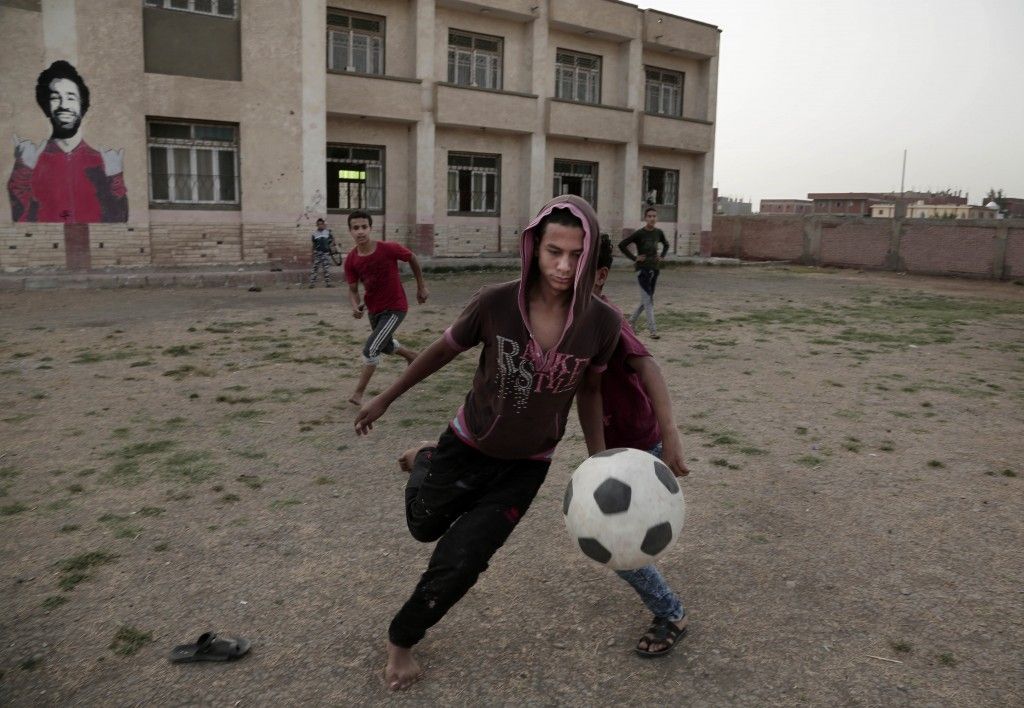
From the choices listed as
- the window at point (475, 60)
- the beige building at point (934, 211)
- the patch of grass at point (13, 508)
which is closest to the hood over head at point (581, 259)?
the patch of grass at point (13, 508)

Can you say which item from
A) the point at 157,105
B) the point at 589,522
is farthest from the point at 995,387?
the point at 157,105

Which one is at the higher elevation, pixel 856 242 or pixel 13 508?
pixel 856 242

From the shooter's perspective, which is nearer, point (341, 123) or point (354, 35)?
point (341, 123)

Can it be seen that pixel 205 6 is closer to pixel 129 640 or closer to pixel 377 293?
pixel 377 293

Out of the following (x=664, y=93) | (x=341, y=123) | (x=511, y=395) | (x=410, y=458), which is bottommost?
(x=410, y=458)

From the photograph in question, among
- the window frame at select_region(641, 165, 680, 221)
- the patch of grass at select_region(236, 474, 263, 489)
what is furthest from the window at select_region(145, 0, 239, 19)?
the patch of grass at select_region(236, 474, 263, 489)

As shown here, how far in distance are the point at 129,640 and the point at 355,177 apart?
21.4 meters

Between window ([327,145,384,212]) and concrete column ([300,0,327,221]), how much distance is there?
2.33 metres

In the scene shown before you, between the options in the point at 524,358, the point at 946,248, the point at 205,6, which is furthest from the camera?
the point at 946,248

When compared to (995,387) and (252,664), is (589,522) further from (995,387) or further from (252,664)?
(995,387)

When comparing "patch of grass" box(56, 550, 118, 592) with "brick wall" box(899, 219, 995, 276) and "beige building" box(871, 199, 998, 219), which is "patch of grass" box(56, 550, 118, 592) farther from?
"beige building" box(871, 199, 998, 219)

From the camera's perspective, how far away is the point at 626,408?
3.01 m

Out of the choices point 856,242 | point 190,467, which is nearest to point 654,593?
point 190,467

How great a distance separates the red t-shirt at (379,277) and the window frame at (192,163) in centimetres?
1416
